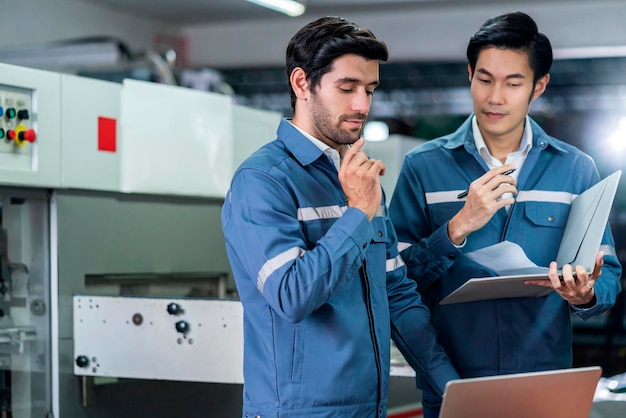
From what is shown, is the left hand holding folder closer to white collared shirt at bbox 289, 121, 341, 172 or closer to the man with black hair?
the man with black hair

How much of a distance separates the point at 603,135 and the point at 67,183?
17.3ft

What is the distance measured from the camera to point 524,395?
159 centimetres

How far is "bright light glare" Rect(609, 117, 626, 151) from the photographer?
687 cm

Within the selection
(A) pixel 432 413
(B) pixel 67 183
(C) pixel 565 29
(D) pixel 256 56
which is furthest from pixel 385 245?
(D) pixel 256 56

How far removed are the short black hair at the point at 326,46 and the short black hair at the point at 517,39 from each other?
472 mm

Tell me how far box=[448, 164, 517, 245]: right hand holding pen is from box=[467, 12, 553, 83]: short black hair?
0.36 m

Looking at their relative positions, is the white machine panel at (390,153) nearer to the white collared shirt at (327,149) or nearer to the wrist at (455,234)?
the wrist at (455,234)

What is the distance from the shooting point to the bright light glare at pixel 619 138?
687 cm

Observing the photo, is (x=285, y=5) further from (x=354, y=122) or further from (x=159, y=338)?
(x=354, y=122)

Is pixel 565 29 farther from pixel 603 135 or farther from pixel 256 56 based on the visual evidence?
pixel 256 56

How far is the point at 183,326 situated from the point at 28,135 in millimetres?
833

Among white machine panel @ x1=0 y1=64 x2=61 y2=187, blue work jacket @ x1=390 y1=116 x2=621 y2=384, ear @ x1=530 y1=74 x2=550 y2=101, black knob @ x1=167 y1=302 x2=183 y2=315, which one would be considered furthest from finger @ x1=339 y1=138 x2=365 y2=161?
white machine panel @ x1=0 y1=64 x2=61 y2=187

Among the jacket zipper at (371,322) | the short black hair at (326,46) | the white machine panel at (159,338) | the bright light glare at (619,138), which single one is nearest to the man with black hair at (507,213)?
the jacket zipper at (371,322)

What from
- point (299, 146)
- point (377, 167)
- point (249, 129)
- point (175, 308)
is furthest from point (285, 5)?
point (377, 167)
